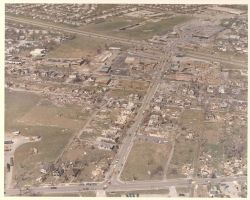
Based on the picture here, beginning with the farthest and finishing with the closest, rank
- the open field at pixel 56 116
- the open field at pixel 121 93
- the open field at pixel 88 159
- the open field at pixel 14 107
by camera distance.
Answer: the open field at pixel 121 93
the open field at pixel 56 116
the open field at pixel 14 107
the open field at pixel 88 159

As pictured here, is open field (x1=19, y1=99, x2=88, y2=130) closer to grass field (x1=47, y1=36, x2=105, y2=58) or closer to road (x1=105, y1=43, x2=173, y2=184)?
road (x1=105, y1=43, x2=173, y2=184)

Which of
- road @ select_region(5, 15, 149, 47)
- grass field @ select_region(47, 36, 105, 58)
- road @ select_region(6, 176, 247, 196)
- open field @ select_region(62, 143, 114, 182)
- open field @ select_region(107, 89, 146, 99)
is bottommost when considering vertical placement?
road @ select_region(6, 176, 247, 196)

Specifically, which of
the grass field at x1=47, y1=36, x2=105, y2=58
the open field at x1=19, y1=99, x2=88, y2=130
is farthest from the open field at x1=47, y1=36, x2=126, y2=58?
the open field at x1=19, y1=99, x2=88, y2=130

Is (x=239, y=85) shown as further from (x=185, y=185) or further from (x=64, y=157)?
(x=64, y=157)

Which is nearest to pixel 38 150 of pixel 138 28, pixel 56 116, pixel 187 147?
pixel 56 116

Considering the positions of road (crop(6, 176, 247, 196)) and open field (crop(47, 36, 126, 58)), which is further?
open field (crop(47, 36, 126, 58))

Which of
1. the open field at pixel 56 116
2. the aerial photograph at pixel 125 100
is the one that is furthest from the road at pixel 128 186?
the open field at pixel 56 116

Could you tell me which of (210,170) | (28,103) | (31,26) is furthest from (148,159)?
(31,26)

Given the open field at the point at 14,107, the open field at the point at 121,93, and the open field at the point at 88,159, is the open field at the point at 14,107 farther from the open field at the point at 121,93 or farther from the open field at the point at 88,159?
the open field at the point at 121,93
